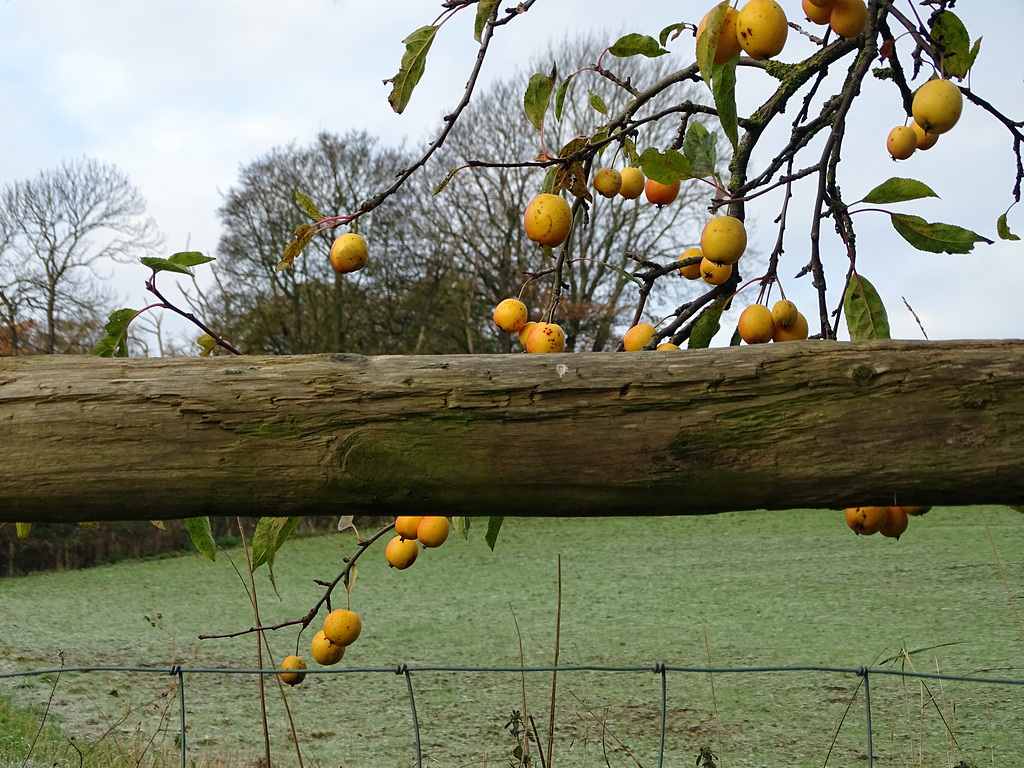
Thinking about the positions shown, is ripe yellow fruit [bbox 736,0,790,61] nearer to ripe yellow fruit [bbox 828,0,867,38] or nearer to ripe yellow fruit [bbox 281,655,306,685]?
ripe yellow fruit [bbox 828,0,867,38]

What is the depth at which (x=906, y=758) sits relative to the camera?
2.06 meters

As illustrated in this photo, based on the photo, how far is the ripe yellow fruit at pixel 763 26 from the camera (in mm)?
617

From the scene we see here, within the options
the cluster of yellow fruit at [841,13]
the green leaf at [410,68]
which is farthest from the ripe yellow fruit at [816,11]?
the green leaf at [410,68]

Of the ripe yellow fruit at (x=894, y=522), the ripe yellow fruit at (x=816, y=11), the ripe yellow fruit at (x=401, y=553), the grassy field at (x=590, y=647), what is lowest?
the grassy field at (x=590, y=647)

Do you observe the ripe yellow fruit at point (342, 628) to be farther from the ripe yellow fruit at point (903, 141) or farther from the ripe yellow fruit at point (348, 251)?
the ripe yellow fruit at point (903, 141)

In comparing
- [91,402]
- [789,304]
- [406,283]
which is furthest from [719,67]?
[406,283]

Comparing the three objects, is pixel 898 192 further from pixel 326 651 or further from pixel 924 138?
pixel 326 651

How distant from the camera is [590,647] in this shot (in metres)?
3.38

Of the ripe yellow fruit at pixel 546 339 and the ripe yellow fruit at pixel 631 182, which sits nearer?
the ripe yellow fruit at pixel 546 339

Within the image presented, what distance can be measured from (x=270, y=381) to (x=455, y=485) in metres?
0.14

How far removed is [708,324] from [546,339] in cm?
18

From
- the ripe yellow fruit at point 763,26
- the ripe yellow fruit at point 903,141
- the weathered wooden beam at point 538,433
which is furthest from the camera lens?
the ripe yellow fruit at point 903,141

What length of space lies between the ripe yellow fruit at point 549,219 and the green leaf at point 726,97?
0.18 meters

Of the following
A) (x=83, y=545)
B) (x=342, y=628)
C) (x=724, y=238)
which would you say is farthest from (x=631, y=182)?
(x=83, y=545)
